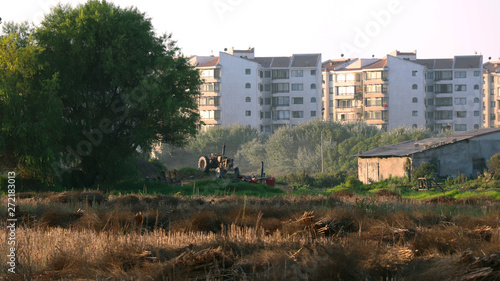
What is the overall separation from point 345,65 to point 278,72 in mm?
15201

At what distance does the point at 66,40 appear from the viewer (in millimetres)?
38875

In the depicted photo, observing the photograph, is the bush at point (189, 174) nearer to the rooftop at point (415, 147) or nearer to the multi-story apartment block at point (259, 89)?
the rooftop at point (415, 147)

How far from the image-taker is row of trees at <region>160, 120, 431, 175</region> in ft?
264

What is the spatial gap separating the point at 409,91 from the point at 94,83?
7584 centimetres

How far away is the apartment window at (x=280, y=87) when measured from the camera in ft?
356

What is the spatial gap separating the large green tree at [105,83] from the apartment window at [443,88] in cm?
7885

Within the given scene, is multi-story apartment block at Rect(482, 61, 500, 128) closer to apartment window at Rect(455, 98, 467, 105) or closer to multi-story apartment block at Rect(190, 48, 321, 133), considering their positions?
apartment window at Rect(455, 98, 467, 105)

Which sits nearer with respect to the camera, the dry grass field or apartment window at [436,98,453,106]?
the dry grass field

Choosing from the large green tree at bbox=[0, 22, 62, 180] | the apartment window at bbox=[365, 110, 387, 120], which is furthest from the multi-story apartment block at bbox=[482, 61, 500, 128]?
the large green tree at bbox=[0, 22, 62, 180]

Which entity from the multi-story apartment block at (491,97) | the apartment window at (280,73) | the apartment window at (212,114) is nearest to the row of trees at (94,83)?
the apartment window at (212,114)

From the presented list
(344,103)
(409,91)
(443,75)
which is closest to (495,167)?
(409,91)

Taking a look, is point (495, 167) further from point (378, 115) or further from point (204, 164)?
point (378, 115)

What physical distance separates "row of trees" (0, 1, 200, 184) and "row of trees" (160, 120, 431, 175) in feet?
123

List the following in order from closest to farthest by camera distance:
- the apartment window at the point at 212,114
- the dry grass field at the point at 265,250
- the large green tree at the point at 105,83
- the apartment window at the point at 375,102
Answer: the dry grass field at the point at 265,250
the large green tree at the point at 105,83
the apartment window at the point at 212,114
the apartment window at the point at 375,102
